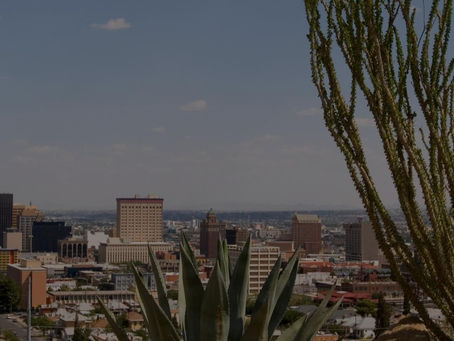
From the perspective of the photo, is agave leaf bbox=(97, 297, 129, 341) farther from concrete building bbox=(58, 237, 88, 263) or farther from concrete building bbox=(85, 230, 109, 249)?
concrete building bbox=(85, 230, 109, 249)

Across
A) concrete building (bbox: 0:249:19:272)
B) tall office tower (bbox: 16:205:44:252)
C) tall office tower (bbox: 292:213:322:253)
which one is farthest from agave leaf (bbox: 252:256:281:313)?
tall office tower (bbox: 16:205:44:252)

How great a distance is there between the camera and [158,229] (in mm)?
120000

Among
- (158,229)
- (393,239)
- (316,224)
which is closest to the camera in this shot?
(393,239)

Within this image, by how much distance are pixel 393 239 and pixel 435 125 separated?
1.68 ft

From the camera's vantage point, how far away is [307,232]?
107 metres

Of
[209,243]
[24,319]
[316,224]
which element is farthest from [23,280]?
[316,224]

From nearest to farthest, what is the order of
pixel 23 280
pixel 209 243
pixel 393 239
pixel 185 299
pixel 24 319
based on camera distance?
1. pixel 185 299
2. pixel 393 239
3. pixel 24 319
4. pixel 23 280
5. pixel 209 243

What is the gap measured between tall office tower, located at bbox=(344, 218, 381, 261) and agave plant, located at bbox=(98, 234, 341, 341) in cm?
9115

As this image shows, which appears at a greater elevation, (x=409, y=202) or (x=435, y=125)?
(x=435, y=125)

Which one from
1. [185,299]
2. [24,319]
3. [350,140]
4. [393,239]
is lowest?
[24,319]

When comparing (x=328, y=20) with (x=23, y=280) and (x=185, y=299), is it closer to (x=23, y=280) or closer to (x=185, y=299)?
(x=185, y=299)

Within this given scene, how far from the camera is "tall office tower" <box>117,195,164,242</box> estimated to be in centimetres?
11844

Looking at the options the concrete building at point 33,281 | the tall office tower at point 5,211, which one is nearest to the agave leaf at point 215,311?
the concrete building at point 33,281

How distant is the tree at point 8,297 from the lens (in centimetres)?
4744
